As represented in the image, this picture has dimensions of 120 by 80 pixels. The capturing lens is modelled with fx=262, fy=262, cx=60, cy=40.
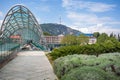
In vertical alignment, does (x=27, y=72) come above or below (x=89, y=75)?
below

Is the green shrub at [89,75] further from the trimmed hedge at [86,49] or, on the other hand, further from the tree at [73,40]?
the tree at [73,40]

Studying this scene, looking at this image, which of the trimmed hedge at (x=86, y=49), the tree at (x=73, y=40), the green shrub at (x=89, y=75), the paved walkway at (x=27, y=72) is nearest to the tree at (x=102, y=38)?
the tree at (x=73, y=40)

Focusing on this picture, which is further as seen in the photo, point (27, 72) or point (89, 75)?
point (27, 72)

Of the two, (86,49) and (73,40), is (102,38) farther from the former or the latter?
(86,49)

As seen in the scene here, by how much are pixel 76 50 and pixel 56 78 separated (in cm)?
1120

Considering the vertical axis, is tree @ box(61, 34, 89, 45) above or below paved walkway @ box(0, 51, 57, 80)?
above

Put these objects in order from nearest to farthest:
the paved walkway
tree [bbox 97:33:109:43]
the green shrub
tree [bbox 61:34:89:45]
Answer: the green shrub → the paved walkway → tree [bbox 97:33:109:43] → tree [bbox 61:34:89:45]

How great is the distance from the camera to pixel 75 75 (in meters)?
7.67

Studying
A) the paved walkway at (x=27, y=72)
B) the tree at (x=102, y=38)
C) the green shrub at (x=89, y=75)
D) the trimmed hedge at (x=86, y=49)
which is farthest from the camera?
the tree at (x=102, y=38)

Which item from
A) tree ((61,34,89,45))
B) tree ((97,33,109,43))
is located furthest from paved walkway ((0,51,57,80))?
tree ((61,34,89,45))

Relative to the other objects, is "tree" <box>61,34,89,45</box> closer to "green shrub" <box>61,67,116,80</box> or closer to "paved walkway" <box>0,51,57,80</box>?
"paved walkway" <box>0,51,57,80</box>

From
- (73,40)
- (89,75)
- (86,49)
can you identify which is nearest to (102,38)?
(73,40)

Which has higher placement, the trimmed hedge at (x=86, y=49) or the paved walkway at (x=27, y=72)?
the trimmed hedge at (x=86, y=49)

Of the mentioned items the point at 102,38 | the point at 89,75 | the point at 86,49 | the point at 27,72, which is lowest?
the point at 27,72
